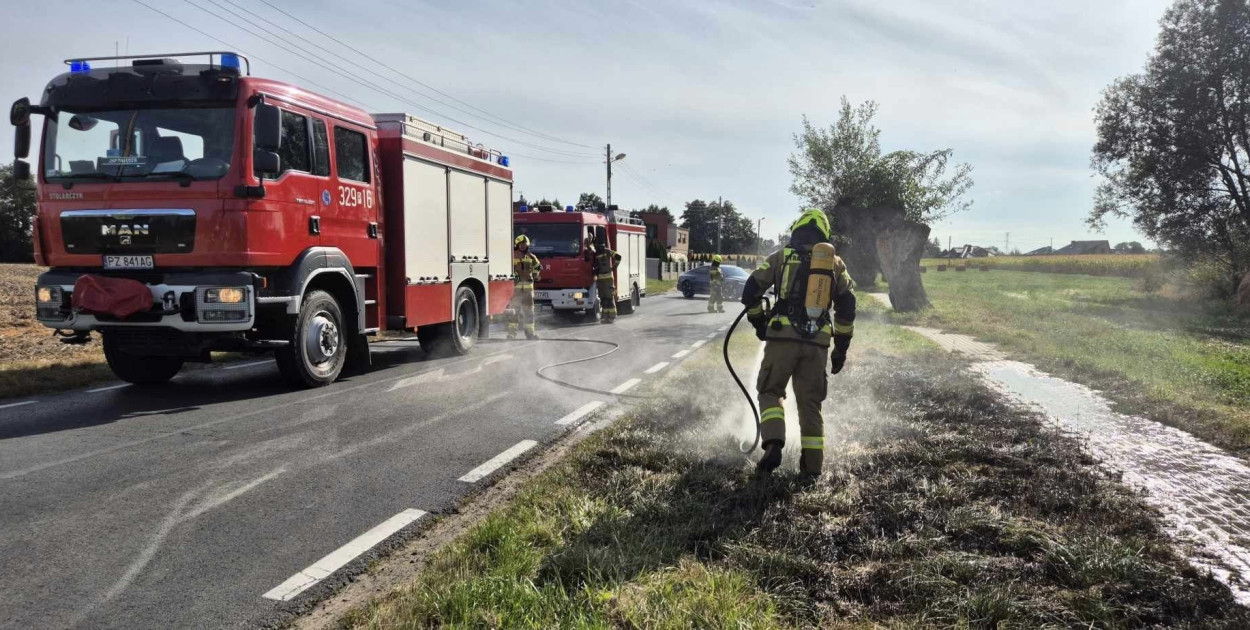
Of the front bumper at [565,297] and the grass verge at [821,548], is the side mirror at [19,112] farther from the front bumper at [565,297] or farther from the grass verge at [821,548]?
the front bumper at [565,297]

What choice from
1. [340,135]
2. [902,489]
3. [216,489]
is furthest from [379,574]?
[340,135]

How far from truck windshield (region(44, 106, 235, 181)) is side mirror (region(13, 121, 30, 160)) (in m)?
0.22

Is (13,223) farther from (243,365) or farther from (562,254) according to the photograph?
(243,365)

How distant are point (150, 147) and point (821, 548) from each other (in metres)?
6.85

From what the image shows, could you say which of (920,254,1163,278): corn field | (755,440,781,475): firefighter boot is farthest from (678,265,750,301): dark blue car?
(920,254,1163,278): corn field

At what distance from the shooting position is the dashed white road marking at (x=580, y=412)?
652 centimetres

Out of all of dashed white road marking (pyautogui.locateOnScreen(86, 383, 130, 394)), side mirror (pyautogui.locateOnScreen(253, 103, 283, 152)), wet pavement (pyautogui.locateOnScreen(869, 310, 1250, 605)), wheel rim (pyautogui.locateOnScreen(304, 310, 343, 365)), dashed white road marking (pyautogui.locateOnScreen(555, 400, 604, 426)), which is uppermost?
side mirror (pyautogui.locateOnScreen(253, 103, 283, 152))

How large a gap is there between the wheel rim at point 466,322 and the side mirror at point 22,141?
517 centimetres

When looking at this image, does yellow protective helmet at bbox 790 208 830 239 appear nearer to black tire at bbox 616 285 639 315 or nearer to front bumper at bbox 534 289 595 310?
front bumper at bbox 534 289 595 310

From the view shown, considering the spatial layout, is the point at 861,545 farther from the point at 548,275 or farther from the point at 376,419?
the point at 548,275

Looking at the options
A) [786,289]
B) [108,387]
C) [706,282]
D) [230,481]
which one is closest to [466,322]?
[108,387]

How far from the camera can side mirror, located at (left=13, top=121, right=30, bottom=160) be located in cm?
717

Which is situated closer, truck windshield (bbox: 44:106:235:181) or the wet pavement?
the wet pavement

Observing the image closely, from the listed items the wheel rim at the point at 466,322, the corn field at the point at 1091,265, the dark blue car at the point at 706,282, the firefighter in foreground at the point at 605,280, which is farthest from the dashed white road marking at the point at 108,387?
the corn field at the point at 1091,265
